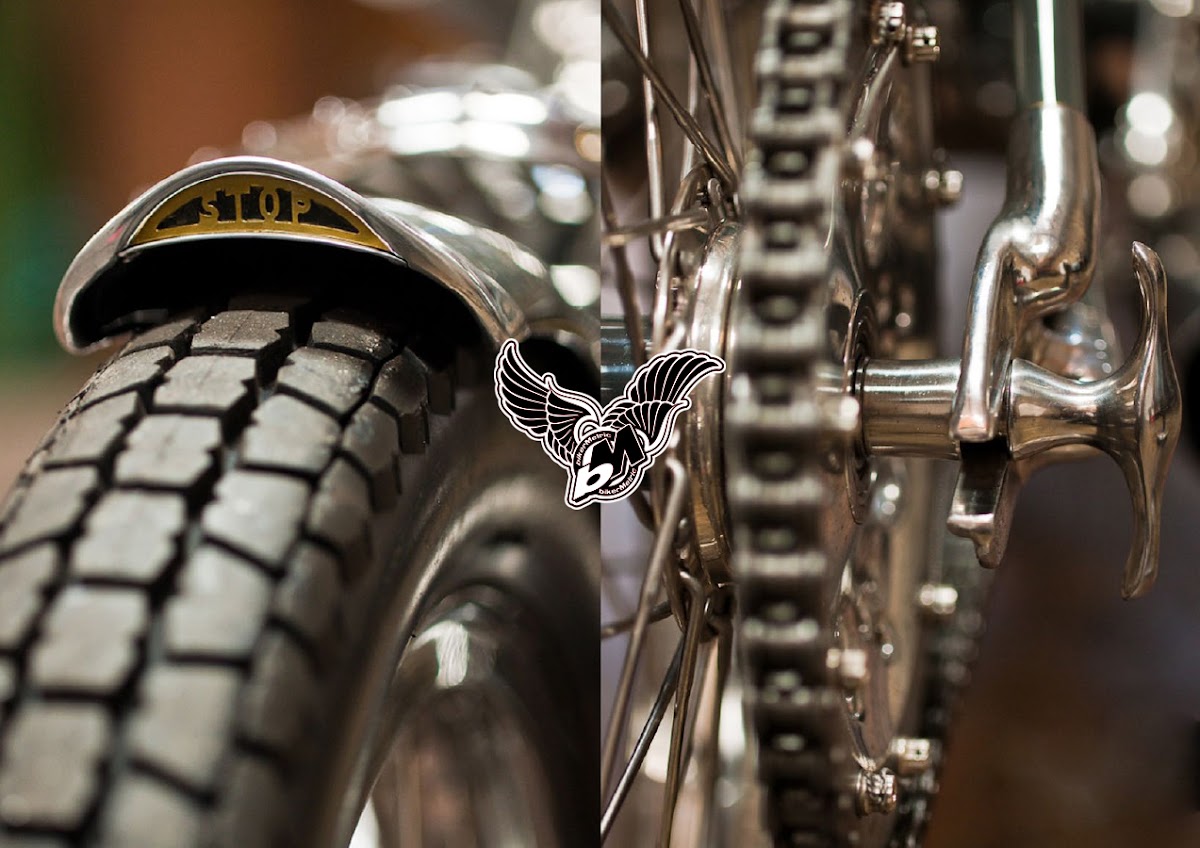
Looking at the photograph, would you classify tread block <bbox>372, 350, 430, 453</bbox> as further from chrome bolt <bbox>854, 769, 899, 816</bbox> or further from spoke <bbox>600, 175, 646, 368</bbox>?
chrome bolt <bbox>854, 769, 899, 816</bbox>

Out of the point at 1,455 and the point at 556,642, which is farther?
the point at 1,455

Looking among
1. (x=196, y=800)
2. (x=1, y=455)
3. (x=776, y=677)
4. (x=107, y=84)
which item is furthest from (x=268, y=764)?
(x=107, y=84)

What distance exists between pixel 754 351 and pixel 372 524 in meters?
0.13

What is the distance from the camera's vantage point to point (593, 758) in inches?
17.1

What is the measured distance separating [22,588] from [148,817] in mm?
73

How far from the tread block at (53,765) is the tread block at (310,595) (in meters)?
0.05

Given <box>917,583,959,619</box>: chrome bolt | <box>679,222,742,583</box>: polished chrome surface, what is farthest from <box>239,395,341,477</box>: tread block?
<box>917,583,959,619</box>: chrome bolt

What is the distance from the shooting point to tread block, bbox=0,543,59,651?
310mm

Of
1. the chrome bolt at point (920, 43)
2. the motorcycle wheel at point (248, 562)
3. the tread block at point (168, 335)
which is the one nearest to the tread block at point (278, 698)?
the motorcycle wheel at point (248, 562)

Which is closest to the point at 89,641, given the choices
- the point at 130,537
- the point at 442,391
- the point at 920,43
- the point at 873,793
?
the point at 130,537

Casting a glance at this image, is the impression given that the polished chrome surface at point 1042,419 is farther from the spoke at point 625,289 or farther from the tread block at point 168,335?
the tread block at point 168,335

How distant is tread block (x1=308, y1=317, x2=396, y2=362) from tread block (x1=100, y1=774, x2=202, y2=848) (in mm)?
135

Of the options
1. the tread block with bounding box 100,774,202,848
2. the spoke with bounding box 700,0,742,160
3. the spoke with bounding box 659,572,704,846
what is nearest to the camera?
the tread block with bounding box 100,774,202,848

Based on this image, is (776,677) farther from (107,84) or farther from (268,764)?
(107,84)
